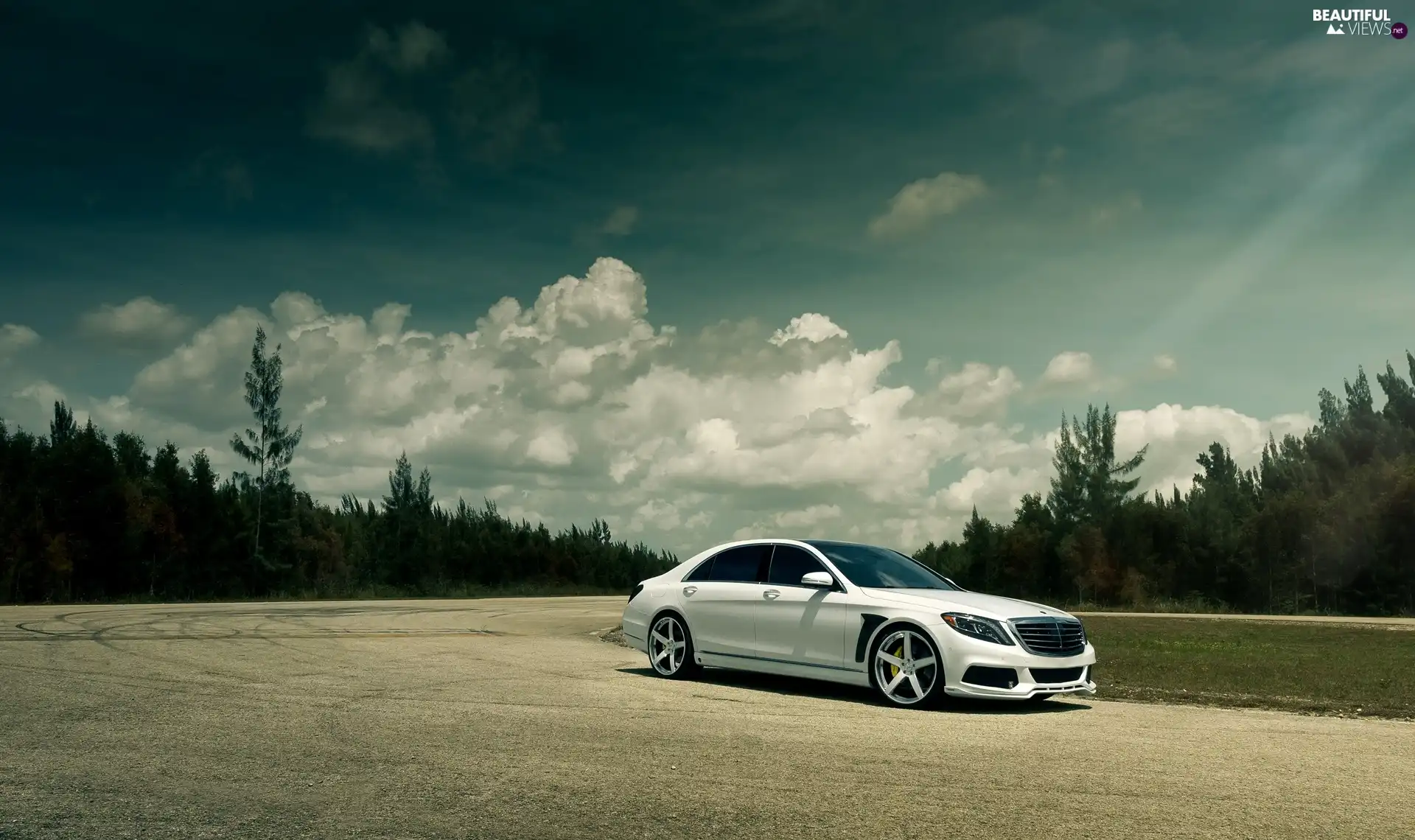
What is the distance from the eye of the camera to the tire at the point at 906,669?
32.6 ft

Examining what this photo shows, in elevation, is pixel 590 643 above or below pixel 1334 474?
below

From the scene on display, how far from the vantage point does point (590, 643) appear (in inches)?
738

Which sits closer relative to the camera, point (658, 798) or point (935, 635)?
point (658, 798)

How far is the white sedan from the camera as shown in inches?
389

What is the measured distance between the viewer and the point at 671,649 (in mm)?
12258

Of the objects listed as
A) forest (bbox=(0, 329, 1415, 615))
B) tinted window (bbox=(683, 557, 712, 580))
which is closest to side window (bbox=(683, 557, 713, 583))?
tinted window (bbox=(683, 557, 712, 580))

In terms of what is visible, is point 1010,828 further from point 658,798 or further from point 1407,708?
point 1407,708

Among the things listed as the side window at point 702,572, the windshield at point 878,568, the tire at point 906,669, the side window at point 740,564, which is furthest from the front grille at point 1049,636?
the side window at point 702,572

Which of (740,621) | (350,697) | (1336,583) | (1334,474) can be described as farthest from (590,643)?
(1334,474)

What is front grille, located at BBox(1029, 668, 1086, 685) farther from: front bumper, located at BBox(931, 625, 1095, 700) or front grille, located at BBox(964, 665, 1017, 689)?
front grille, located at BBox(964, 665, 1017, 689)

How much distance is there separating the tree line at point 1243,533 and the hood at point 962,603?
133 feet

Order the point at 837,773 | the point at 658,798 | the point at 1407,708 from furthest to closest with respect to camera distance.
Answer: the point at 1407,708 → the point at 837,773 → the point at 658,798

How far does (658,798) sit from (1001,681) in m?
4.86

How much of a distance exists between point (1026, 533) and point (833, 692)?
208 ft
